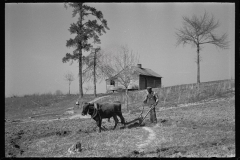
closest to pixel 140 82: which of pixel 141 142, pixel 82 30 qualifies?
pixel 82 30

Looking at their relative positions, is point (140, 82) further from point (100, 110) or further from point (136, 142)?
point (136, 142)

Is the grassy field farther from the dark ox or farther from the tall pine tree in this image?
the tall pine tree

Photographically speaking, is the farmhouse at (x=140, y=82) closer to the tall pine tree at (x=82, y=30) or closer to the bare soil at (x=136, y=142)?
the tall pine tree at (x=82, y=30)

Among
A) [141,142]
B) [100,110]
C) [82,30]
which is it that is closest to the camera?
[141,142]

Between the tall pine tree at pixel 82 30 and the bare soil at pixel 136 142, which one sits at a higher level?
the tall pine tree at pixel 82 30

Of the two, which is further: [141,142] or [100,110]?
[100,110]

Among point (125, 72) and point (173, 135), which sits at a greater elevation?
point (125, 72)

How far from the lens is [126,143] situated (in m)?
8.12

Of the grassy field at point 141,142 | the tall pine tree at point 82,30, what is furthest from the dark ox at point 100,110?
the tall pine tree at point 82,30

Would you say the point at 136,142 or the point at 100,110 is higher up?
the point at 100,110

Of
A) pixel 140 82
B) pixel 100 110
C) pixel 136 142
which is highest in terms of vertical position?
pixel 140 82
